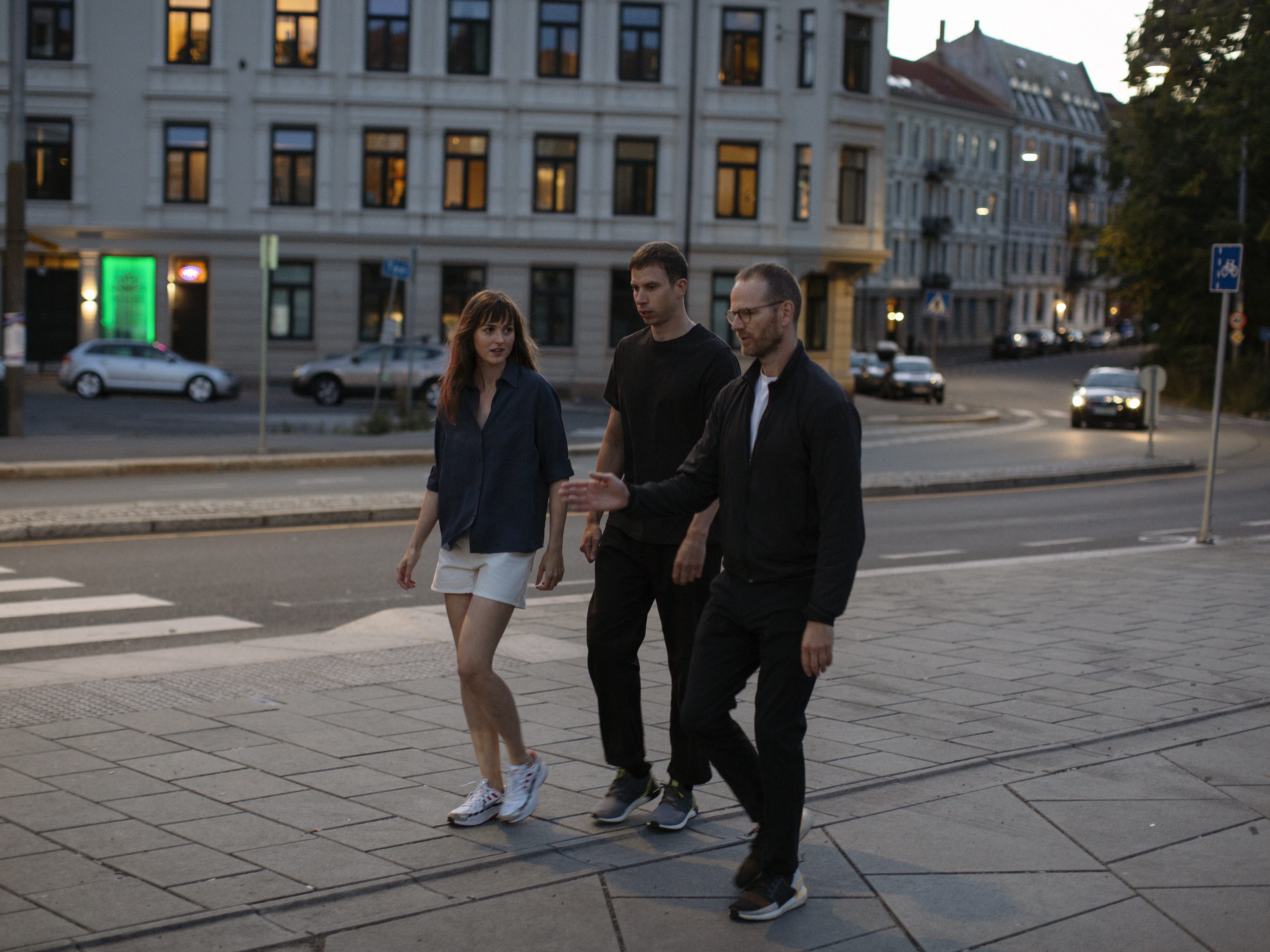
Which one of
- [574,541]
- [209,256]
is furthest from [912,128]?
[574,541]

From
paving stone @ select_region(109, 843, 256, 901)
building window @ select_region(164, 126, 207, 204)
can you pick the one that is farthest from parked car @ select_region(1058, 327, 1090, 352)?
paving stone @ select_region(109, 843, 256, 901)

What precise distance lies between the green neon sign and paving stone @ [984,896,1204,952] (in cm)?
3949

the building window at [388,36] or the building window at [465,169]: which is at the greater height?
the building window at [388,36]

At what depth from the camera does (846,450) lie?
427 centimetres

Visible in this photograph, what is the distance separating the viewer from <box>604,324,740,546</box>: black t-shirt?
16.5 feet

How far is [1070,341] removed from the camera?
295ft

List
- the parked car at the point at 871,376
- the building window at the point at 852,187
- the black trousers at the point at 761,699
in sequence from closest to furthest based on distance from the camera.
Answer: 1. the black trousers at the point at 761,699
2. the building window at the point at 852,187
3. the parked car at the point at 871,376

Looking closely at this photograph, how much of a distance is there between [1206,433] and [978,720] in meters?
33.8

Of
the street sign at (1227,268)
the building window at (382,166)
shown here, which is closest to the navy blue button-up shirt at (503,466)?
the street sign at (1227,268)

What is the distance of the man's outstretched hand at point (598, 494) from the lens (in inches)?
176

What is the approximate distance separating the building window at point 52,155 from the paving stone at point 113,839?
38713mm

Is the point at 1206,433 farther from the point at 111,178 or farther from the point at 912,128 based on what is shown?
the point at 912,128

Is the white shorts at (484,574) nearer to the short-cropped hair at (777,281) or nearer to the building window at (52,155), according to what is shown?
the short-cropped hair at (777,281)

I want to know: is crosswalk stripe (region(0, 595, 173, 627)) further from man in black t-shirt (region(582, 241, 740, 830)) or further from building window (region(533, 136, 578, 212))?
building window (region(533, 136, 578, 212))
